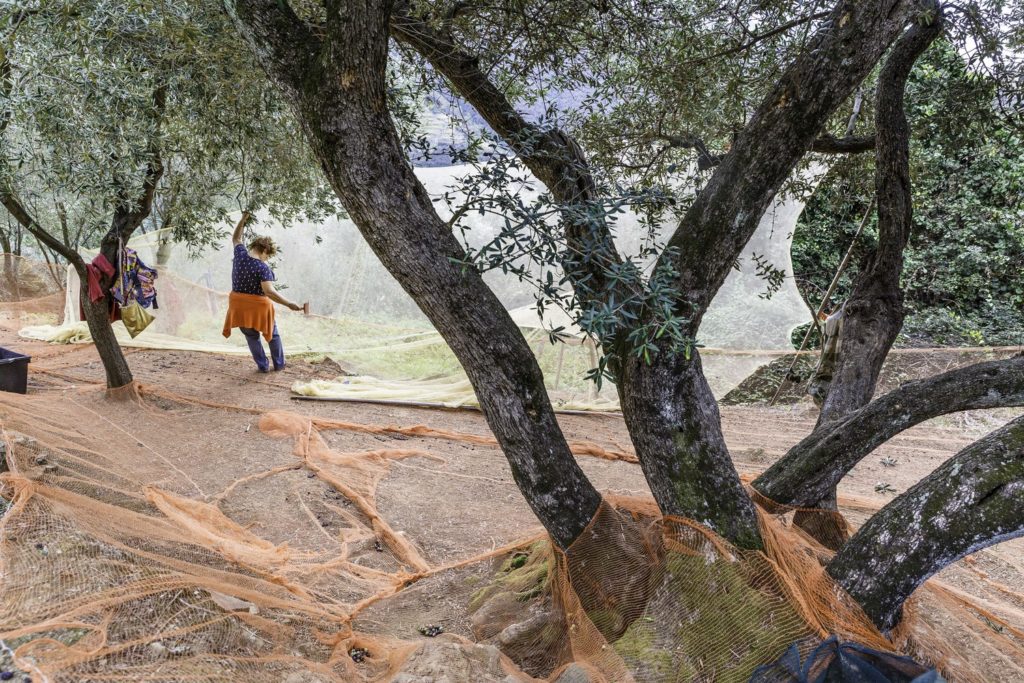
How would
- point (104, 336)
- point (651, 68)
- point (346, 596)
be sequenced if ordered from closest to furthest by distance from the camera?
point (346, 596) < point (651, 68) < point (104, 336)

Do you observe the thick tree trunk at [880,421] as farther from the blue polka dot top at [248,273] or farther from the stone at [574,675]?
the blue polka dot top at [248,273]

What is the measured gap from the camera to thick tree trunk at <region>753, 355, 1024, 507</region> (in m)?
2.48

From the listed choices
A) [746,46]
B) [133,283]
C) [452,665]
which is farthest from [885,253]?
[133,283]

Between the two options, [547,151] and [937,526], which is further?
[547,151]

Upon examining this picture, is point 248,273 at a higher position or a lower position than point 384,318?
higher

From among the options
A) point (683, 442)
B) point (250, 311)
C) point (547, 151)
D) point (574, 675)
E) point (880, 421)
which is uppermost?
point (547, 151)

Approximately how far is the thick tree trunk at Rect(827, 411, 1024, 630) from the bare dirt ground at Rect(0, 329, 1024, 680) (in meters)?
0.96

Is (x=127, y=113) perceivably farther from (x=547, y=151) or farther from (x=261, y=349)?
(x=261, y=349)

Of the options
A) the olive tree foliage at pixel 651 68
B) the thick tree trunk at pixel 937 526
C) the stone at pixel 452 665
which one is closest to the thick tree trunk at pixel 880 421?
the thick tree trunk at pixel 937 526

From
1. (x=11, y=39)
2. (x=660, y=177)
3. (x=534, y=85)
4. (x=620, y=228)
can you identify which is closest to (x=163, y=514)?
(x=11, y=39)

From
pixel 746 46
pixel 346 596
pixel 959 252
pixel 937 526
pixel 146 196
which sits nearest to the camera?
pixel 937 526

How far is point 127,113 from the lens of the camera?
421 cm

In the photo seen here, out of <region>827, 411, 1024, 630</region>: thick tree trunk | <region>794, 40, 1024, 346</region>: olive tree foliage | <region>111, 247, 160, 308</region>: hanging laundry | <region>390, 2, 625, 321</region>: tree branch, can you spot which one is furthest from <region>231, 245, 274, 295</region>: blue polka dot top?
<region>794, 40, 1024, 346</region>: olive tree foliage

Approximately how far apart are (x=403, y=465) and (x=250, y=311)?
2784 millimetres
